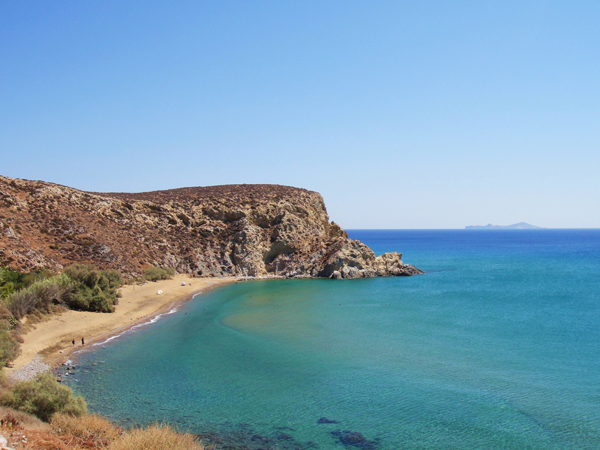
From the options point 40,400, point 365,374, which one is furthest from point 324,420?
point 40,400

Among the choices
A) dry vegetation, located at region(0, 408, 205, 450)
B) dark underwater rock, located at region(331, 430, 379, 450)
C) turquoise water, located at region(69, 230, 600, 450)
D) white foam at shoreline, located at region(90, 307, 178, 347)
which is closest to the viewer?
dry vegetation, located at region(0, 408, 205, 450)

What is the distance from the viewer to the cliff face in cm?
4538

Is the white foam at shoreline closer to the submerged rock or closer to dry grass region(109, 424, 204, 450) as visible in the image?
the submerged rock

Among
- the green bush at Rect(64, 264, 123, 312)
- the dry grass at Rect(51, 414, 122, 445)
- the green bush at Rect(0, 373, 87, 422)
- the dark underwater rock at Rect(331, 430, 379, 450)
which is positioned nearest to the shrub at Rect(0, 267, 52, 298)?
the green bush at Rect(64, 264, 123, 312)

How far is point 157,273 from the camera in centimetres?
4959

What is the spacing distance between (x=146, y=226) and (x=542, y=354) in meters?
50.8

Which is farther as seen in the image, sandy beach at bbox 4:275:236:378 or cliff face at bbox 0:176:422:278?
cliff face at bbox 0:176:422:278

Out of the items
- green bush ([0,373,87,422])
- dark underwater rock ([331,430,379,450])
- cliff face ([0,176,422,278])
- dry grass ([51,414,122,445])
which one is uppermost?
cliff face ([0,176,422,278])

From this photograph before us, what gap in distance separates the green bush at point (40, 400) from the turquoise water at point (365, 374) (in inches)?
104

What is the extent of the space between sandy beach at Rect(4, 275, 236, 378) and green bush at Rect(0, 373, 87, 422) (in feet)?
21.2

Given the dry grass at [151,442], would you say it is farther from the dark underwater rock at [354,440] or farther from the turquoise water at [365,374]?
the dark underwater rock at [354,440]

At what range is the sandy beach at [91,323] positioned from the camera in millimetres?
22766

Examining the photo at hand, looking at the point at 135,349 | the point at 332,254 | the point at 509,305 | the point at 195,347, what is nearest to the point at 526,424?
the point at 195,347

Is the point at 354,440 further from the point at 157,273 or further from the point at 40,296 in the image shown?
the point at 157,273
